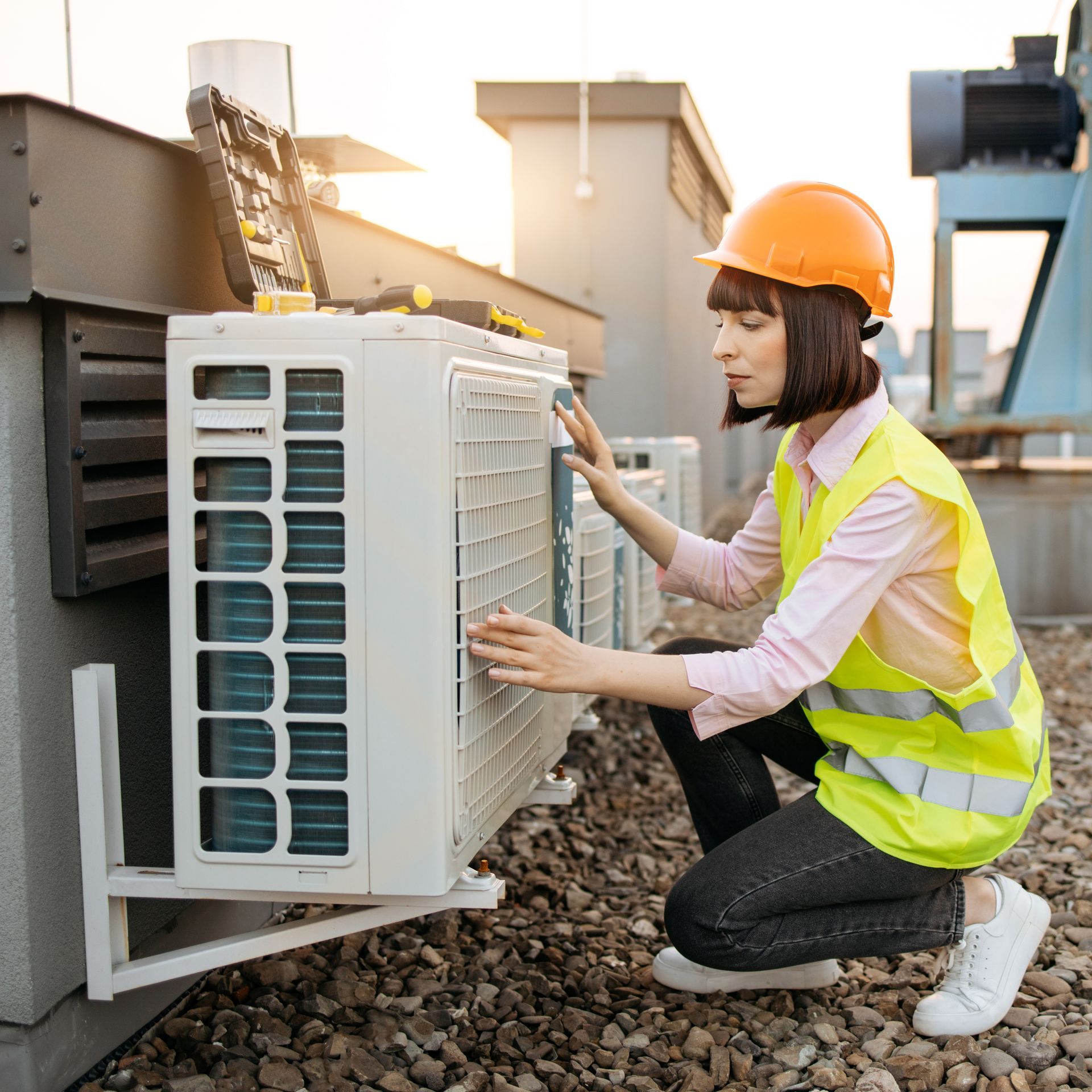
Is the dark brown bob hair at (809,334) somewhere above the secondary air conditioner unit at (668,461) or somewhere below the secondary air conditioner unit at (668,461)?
above

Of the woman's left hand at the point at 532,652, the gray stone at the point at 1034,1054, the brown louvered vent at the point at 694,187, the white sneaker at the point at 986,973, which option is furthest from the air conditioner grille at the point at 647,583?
the brown louvered vent at the point at 694,187

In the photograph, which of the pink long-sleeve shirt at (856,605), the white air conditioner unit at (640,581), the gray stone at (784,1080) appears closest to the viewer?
the pink long-sleeve shirt at (856,605)

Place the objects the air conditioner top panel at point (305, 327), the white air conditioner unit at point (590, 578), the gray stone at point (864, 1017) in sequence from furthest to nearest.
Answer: the white air conditioner unit at point (590, 578)
the gray stone at point (864, 1017)
the air conditioner top panel at point (305, 327)

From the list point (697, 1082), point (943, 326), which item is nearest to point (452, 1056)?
point (697, 1082)

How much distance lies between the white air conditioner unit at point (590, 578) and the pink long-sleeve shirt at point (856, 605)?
0.55 meters

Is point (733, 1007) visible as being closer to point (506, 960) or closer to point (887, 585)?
point (506, 960)

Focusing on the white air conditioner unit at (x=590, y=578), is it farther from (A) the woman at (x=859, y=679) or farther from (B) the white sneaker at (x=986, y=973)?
(B) the white sneaker at (x=986, y=973)

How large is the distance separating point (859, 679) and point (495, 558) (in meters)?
0.67

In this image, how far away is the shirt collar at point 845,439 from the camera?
1.91 metres

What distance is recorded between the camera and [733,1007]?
211 centimetres

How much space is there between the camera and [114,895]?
168 cm

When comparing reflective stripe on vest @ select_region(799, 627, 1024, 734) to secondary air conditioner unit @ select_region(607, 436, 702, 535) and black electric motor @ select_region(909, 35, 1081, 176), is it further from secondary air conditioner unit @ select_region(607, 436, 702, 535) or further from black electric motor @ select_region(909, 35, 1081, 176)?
black electric motor @ select_region(909, 35, 1081, 176)

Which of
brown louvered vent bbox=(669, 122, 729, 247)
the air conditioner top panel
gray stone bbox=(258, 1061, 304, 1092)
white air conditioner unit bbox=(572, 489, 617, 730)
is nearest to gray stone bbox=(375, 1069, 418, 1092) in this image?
gray stone bbox=(258, 1061, 304, 1092)

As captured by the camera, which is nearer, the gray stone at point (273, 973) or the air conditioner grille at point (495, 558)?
the air conditioner grille at point (495, 558)
